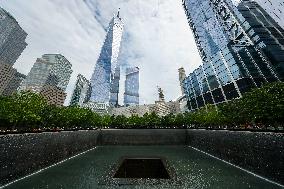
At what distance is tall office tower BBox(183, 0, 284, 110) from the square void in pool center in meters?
52.9

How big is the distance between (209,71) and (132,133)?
56.8m

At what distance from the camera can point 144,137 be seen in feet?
145

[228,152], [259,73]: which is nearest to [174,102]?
[259,73]

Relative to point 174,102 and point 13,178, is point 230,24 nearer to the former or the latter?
point 13,178

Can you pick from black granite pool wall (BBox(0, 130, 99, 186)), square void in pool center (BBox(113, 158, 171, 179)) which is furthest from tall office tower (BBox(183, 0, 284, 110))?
Result: black granite pool wall (BBox(0, 130, 99, 186))

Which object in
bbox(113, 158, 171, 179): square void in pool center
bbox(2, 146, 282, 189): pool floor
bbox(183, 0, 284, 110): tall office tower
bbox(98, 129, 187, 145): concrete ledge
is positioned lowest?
bbox(2, 146, 282, 189): pool floor

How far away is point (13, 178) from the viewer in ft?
47.1

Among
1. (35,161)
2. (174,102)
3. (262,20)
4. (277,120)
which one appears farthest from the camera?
(174,102)

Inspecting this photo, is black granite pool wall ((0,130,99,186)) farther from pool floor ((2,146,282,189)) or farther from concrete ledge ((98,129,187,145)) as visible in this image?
concrete ledge ((98,129,187,145))

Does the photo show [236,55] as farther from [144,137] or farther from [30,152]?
[30,152]

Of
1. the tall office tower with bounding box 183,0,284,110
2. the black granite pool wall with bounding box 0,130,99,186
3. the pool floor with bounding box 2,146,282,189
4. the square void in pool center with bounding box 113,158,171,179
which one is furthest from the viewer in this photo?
the tall office tower with bounding box 183,0,284,110

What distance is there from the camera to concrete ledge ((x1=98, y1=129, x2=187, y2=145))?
144 feet

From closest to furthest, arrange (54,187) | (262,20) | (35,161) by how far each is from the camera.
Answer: (54,187)
(35,161)
(262,20)

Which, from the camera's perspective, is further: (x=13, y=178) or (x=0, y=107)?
(x=0, y=107)
